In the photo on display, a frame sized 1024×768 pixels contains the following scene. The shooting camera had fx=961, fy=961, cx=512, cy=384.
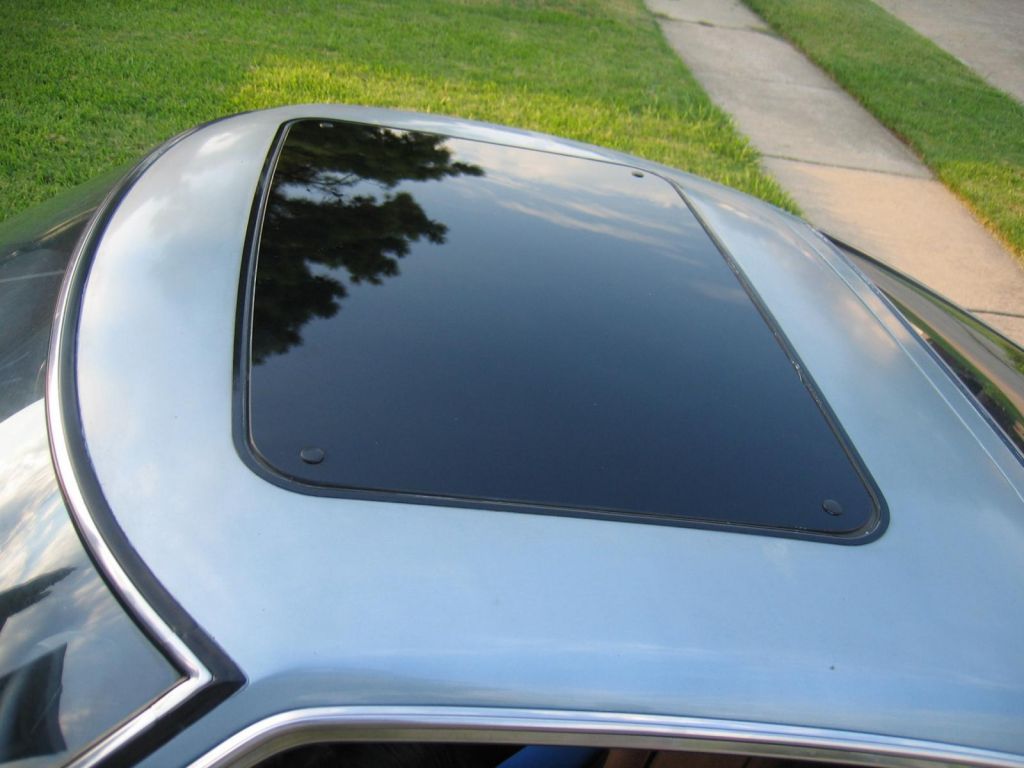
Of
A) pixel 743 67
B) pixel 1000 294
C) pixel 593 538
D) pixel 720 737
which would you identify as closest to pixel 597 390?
pixel 593 538

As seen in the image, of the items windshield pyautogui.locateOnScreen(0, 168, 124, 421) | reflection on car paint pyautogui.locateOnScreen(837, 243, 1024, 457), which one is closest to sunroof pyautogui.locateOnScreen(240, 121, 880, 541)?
windshield pyautogui.locateOnScreen(0, 168, 124, 421)

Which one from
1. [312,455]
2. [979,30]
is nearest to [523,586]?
[312,455]

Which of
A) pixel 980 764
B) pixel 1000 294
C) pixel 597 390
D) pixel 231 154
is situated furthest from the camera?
pixel 1000 294

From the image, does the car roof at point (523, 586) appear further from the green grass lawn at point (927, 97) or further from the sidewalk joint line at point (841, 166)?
the sidewalk joint line at point (841, 166)

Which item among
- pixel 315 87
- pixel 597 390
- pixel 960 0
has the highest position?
pixel 960 0

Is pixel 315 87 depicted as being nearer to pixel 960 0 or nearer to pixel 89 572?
pixel 89 572

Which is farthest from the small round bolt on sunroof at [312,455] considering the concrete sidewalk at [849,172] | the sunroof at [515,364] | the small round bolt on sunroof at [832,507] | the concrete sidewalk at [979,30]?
the concrete sidewalk at [979,30]

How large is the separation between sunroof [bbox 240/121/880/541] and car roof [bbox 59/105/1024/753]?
52mm

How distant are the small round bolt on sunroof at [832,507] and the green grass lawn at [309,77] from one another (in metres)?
4.21

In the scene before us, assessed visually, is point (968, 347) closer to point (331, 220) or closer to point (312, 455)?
point (331, 220)

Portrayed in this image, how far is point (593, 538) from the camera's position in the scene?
1330mm

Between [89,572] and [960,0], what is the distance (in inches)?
603

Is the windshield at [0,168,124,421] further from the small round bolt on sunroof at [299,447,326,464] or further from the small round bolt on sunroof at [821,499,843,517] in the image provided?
the small round bolt on sunroof at [821,499,843,517]

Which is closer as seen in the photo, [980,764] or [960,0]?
[980,764]
